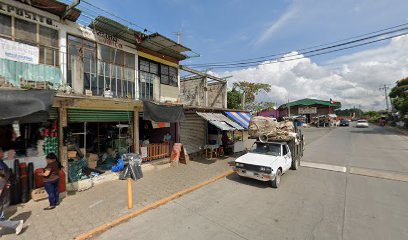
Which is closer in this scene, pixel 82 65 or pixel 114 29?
pixel 82 65

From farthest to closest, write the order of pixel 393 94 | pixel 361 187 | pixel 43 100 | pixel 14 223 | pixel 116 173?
pixel 393 94 → pixel 116 173 → pixel 361 187 → pixel 43 100 → pixel 14 223

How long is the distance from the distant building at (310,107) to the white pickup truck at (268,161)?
135 ft

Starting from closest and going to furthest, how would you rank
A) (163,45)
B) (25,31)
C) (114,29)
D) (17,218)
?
(17,218) < (25,31) < (114,29) < (163,45)

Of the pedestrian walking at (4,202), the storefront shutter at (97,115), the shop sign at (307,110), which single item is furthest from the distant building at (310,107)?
the pedestrian walking at (4,202)

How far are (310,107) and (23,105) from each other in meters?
53.3

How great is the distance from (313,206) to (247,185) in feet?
7.68

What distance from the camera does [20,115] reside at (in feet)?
15.1

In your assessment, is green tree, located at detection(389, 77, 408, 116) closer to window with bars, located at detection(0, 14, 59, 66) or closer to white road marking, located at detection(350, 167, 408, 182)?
white road marking, located at detection(350, 167, 408, 182)

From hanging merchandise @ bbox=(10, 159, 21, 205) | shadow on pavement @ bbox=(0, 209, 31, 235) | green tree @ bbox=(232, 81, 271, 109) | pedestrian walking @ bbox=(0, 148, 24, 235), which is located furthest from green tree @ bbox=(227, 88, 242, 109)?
pedestrian walking @ bbox=(0, 148, 24, 235)

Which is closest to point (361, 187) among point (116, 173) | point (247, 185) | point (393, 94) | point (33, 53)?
point (247, 185)

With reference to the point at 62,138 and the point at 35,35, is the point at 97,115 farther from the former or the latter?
the point at 35,35

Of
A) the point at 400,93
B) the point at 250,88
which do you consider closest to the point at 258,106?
the point at 250,88

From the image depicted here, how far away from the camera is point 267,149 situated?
28.0ft

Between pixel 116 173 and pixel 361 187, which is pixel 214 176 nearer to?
pixel 116 173
